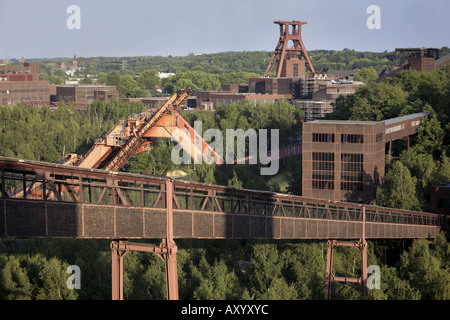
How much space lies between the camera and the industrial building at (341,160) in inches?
2309

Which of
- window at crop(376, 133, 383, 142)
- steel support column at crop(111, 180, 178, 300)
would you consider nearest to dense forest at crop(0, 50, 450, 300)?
window at crop(376, 133, 383, 142)

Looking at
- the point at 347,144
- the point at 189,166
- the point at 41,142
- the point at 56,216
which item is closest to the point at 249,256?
the point at 347,144

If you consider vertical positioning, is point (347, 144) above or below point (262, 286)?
above

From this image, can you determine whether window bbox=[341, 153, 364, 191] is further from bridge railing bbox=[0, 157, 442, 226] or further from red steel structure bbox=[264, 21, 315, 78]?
red steel structure bbox=[264, 21, 315, 78]

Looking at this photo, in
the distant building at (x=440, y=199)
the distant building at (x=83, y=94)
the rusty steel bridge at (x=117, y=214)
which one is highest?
the distant building at (x=83, y=94)

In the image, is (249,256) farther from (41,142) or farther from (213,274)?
(41,142)

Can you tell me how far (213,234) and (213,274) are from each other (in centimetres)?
1066

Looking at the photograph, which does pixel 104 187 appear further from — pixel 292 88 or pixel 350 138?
pixel 292 88

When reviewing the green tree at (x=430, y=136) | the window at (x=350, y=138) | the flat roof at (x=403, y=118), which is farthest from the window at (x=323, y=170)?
the green tree at (x=430, y=136)

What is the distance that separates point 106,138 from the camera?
194ft

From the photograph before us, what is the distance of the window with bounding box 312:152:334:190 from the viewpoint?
59062mm

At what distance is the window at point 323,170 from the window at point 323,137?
1.04 meters

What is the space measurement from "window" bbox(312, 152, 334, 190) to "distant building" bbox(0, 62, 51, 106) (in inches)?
3790

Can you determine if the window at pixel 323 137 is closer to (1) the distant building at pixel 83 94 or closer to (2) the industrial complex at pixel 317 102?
(2) the industrial complex at pixel 317 102
